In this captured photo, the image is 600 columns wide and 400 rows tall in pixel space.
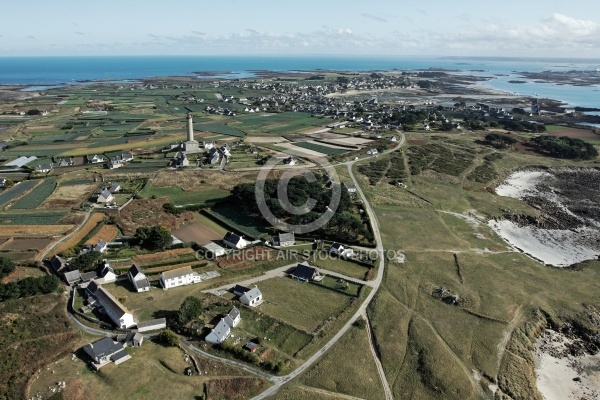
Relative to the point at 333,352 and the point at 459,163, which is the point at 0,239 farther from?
the point at 459,163

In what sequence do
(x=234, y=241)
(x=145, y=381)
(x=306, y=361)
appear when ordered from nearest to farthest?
1. (x=145, y=381)
2. (x=306, y=361)
3. (x=234, y=241)

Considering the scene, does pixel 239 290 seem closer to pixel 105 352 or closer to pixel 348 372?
pixel 105 352

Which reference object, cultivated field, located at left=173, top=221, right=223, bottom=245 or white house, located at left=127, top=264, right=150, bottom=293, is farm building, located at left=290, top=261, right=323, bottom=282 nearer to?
cultivated field, located at left=173, top=221, right=223, bottom=245

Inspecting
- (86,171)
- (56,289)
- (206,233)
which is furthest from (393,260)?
(86,171)

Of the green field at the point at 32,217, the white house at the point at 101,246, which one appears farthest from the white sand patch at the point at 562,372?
the green field at the point at 32,217

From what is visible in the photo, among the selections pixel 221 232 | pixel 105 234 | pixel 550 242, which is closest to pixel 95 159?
pixel 105 234

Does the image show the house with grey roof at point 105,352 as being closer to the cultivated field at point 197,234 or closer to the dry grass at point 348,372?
the dry grass at point 348,372

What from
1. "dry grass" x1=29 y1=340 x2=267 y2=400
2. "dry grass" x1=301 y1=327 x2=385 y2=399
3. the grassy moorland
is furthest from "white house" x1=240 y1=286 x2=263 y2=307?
the grassy moorland
